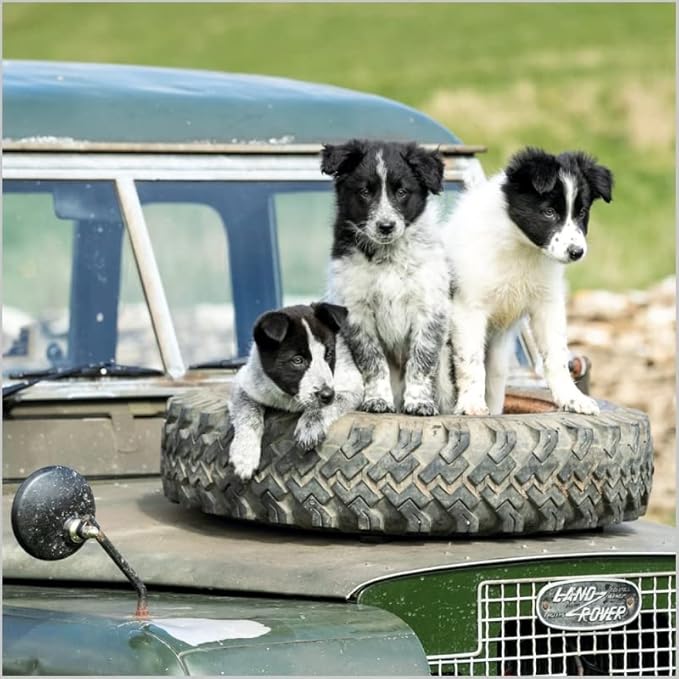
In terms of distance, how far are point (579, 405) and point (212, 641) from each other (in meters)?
1.81

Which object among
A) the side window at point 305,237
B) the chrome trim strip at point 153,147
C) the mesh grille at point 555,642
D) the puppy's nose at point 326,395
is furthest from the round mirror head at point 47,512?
the side window at point 305,237

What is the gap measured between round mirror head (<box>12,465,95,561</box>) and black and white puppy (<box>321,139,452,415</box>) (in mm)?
1327

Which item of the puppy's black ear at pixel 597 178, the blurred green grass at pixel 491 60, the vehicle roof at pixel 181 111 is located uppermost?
the blurred green grass at pixel 491 60

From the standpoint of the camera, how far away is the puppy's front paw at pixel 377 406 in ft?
16.7

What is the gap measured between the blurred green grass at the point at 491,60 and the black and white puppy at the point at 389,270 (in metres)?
15.9

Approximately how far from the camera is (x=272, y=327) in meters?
4.69

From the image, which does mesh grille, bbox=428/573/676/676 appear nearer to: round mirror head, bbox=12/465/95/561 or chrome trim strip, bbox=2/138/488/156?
round mirror head, bbox=12/465/95/561

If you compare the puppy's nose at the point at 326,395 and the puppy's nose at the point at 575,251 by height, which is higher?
the puppy's nose at the point at 575,251

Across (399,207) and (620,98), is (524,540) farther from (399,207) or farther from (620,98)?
(620,98)

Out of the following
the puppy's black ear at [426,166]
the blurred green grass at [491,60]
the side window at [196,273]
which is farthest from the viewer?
the blurred green grass at [491,60]

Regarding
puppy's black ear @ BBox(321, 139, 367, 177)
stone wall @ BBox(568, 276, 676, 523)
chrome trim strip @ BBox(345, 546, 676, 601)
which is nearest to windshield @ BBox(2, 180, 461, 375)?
puppy's black ear @ BBox(321, 139, 367, 177)

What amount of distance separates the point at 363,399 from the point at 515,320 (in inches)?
27.8

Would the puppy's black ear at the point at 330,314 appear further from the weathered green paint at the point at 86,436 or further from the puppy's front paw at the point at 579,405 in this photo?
the weathered green paint at the point at 86,436

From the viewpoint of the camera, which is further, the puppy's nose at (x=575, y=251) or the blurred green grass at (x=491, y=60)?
the blurred green grass at (x=491, y=60)
